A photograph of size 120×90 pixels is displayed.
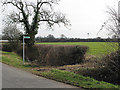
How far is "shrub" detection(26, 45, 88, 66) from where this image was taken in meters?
17.7

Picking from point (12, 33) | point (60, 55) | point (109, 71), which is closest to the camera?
point (109, 71)

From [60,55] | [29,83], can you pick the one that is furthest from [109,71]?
[60,55]

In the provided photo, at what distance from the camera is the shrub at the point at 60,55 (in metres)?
17.7

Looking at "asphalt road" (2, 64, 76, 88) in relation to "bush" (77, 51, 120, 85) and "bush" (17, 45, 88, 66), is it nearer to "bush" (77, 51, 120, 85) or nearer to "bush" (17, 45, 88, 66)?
"bush" (77, 51, 120, 85)

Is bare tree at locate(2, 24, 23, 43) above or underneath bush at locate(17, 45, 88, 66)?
above

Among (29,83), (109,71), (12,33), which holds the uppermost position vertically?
(12,33)

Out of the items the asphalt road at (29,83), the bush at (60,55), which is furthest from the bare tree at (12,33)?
the asphalt road at (29,83)

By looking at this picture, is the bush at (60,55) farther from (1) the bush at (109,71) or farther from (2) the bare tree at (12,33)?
(2) the bare tree at (12,33)

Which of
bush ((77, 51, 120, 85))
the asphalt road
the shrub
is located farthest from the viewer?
the shrub

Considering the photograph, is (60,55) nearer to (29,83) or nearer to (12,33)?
(29,83)

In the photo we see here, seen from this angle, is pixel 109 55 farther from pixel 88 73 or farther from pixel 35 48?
pixel 35 48

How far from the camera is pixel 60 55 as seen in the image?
18.8 m

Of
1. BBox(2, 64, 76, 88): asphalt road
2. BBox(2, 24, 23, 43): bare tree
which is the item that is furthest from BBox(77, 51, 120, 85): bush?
BBox(2, 24, 23, 43): bare tree

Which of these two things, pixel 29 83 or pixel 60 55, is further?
pixel 60 55
